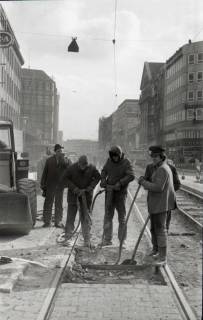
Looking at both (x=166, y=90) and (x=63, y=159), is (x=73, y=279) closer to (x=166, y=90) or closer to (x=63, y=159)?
(x=63, y=159)

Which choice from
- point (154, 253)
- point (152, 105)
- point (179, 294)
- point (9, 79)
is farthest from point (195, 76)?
point (179, 294)

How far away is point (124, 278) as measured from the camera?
23.6ft

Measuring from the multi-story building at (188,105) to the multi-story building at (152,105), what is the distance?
14.3ft

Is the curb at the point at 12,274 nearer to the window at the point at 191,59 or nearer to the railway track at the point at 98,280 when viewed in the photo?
the railway track at the point at 98,280

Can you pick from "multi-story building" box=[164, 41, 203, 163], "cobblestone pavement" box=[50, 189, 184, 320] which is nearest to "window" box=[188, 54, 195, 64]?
"multi-story building" box=[164, 41, 203, 163]

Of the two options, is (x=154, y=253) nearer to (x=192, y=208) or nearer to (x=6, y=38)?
(x=192, y=208)

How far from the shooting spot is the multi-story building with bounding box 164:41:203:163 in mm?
69875

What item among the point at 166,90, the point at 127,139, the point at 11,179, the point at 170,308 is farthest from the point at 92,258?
the point at 127,139

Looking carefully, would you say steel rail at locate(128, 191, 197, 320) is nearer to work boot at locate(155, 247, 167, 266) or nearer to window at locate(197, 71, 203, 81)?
work boot at locate(155, 247, 167, 266)

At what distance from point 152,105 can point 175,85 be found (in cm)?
1859

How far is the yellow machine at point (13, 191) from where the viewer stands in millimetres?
10484

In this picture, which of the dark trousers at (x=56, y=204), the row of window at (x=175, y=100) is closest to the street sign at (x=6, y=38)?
the dark trousers at (x=56, y=204)

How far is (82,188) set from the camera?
9734mm

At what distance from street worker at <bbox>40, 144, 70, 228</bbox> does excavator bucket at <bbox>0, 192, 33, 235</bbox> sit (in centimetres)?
127
